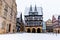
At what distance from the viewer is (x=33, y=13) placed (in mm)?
58062

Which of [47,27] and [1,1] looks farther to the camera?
[47,27]

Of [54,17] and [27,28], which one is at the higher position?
[54,17]

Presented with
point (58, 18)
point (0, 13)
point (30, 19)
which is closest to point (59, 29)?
point (58, 18)

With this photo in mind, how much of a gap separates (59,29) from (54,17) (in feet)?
27.6

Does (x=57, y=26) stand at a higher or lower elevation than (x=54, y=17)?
lower

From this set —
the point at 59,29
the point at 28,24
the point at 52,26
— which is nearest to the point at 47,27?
the point at 52,26

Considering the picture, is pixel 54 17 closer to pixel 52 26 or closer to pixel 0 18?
pixel 52 26

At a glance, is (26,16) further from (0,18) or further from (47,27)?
(0,18)

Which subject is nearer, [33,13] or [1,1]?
[1,1]

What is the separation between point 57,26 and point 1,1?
120 ft

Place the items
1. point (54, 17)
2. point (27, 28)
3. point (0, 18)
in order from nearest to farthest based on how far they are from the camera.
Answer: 1. point (0, 18)
2. point (27, 28)
3. point (54, 17)

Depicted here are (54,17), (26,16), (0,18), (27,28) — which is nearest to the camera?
(0,18)

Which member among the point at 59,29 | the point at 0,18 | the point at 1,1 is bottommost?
the point at 59,29

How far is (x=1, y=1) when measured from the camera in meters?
24.9
